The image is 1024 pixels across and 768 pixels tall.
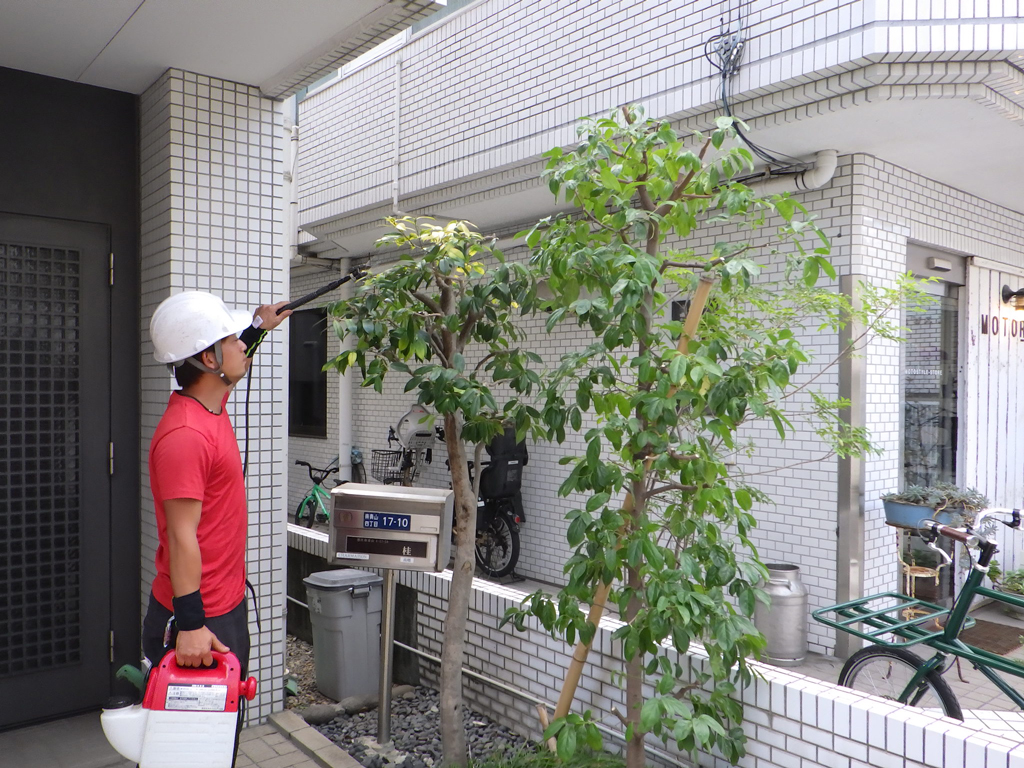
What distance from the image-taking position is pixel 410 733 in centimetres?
397

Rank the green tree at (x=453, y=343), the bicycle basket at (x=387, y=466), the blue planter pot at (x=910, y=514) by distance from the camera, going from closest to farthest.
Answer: the green tree at (x=453, y=343) < the blue planter pot at (x=910, y=514) < the bicycle basket at (x=387, y=466)

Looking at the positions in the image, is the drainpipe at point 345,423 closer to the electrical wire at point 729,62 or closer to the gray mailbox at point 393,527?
the electrical wire at point 729,62

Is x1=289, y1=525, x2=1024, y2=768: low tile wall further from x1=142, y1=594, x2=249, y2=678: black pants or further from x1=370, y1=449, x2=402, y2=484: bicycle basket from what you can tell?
x1=370, y1=449, x2=402, y2=484: bicycle basket

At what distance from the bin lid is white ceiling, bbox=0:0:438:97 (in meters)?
2.65

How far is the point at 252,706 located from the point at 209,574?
5.40ft

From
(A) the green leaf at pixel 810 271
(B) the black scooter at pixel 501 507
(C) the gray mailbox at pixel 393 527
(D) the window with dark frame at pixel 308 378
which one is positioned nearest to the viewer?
(A) the green leaf at pixel 810 271

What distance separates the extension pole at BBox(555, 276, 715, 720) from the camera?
Answer: 2.82 metres

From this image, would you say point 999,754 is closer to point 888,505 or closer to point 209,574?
point 209,574

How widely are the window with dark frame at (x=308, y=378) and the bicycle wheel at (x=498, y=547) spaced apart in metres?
4.11

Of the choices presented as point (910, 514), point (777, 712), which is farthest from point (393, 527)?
point (910, 514)

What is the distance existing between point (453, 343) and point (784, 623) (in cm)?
358

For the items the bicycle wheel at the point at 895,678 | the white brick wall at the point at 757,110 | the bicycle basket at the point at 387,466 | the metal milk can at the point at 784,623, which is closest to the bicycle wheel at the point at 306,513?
the bicycle basket at the point at 387,466

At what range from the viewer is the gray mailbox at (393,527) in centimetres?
359

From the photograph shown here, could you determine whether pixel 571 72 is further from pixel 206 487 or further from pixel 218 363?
pixel 206 487
